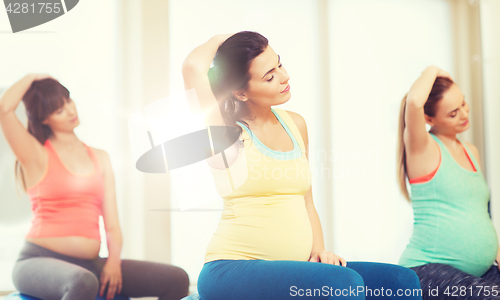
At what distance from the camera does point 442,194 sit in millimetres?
1367

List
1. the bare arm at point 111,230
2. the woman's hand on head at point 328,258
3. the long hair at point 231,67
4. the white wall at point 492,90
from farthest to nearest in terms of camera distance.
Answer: the white wall at point 492,90 < the bare arm at point 111,230 < the long hair at point 231,67 < the woman's hand on head at point 328,258

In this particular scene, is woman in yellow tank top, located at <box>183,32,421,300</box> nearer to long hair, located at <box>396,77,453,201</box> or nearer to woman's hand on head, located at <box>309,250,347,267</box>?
woman's hand on head, located at <box>309,250,347,267</box>

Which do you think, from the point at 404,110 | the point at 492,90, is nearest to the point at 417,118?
the point at 404,110

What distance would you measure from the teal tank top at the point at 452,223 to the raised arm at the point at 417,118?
0.11m

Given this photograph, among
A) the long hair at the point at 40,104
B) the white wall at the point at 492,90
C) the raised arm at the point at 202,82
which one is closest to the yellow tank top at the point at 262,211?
the raised arm at the point at 202,82

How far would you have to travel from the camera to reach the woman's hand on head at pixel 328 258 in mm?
943

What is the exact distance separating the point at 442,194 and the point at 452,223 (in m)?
0.10

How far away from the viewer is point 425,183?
54.7 inches

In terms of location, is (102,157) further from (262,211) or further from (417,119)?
(417,119)

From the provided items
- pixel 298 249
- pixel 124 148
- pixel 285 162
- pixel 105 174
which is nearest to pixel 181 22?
pixel 124 148

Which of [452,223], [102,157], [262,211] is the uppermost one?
[102,157]

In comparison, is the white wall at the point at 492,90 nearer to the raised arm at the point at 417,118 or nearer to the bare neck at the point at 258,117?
the raised arm at the point at 417,118

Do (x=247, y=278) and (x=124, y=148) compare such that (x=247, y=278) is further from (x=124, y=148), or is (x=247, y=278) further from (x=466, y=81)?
(x=466, y=81)

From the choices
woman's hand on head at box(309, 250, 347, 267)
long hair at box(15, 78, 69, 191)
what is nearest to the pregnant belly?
long hair at box(15, 78, 69, 191)
